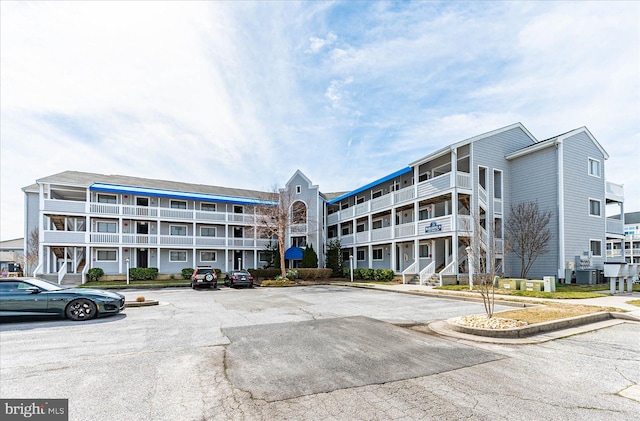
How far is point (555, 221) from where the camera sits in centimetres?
2361

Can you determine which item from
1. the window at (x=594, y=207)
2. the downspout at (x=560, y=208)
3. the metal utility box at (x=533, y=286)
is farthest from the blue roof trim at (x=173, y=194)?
the window at (x=594, y=207)

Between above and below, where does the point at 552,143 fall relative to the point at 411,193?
above

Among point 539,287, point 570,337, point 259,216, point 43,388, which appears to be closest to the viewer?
point 43,388

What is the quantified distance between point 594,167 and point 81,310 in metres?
31.8

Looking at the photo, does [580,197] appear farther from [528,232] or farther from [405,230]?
[405,230]

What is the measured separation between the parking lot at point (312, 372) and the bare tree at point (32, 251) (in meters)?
33.1

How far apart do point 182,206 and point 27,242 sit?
17.1m

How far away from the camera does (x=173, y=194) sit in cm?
3359

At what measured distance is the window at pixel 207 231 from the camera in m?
37.0

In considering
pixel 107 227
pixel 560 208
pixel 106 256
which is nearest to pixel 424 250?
pixel 560 208

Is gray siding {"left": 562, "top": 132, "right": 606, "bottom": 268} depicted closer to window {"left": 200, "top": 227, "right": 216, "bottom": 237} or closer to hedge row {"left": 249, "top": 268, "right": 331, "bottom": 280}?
hedge row {"left": 249, "top": 268, "right": 331, "bottom": 280}

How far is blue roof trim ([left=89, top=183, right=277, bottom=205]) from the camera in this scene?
102 feet

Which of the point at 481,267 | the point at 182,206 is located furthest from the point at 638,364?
the point at 182,206

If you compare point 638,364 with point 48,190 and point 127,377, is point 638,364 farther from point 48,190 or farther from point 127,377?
point 48,190
